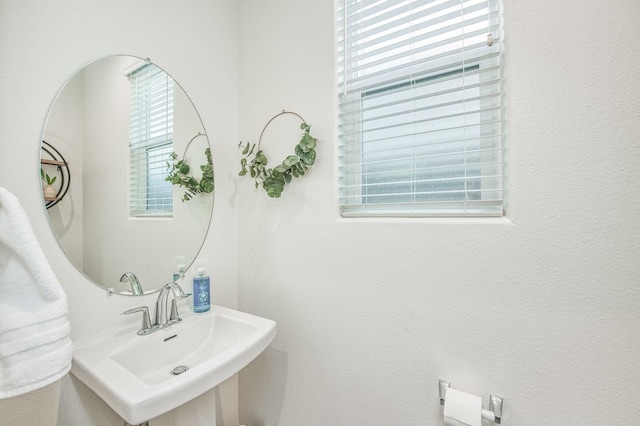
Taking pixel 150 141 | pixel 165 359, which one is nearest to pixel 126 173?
pixel 150 141

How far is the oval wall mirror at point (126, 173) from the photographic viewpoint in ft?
3.17

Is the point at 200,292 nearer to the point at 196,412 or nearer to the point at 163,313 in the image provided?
the point at 163,313

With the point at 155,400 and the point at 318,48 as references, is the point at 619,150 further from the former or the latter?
the point at 155,400

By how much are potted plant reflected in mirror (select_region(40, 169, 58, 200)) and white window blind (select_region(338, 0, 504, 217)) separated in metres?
1.00

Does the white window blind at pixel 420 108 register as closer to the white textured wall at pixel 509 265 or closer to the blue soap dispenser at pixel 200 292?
the white textured wall at pixel 509 265

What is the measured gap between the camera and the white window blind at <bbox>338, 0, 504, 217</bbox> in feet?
3.04

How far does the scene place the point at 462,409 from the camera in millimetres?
834

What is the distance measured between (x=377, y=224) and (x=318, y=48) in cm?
79

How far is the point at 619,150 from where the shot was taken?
2.39 ft

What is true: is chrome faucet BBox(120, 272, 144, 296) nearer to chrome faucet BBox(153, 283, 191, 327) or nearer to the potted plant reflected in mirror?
chrome faucet BBox(153, 283, 191, 327)

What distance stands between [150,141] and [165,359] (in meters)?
0.87

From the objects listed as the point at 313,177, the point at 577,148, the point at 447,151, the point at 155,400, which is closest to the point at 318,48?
the point at 313,177

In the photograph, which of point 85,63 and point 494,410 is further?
point 85,63

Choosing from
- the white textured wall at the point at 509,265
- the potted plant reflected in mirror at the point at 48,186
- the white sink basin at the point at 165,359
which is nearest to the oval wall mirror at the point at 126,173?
the potted plant reflected in mirror at the point at 48,186
